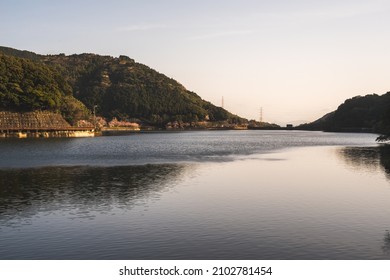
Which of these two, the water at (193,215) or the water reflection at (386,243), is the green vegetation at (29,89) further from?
the water reflection at (386,243)

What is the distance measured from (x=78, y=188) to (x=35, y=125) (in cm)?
13647

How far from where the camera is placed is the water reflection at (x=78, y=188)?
32344 millimetres

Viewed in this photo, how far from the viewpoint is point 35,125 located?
16900 centimetres

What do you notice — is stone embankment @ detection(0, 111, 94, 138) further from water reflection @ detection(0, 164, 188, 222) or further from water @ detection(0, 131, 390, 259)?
water @ detection(0, 131, 390, 259)

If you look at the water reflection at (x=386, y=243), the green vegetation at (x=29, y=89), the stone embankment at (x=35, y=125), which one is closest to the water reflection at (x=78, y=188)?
the water reflection at (x=386, y=243)

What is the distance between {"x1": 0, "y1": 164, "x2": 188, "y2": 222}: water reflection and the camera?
32.3 metres

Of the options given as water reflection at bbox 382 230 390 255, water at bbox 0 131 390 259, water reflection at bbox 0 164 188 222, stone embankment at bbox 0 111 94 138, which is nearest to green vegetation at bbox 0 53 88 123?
stone embankment at bbox 0 111 94 138

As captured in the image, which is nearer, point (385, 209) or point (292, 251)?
point (292, 251)

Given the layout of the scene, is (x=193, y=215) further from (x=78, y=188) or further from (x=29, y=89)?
(x=29, y=89)

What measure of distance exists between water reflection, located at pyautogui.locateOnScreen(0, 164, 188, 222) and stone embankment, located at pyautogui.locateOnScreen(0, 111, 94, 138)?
112159mm

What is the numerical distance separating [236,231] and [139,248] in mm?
6015
